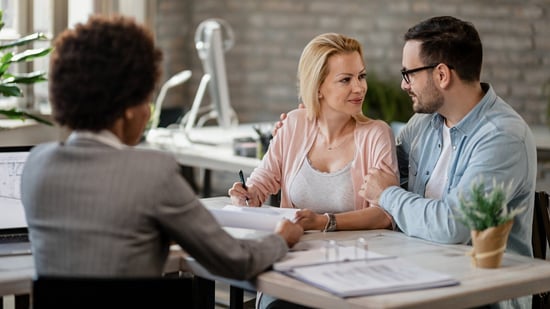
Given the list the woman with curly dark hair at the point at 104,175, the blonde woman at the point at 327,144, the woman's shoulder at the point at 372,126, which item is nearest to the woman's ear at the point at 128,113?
the woman with curly dark hair at the point at 104,175

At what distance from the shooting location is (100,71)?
6.85 feet

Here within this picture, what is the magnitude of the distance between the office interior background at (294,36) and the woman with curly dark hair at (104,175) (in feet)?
12.2

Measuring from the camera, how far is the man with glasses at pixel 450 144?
9.09 ft

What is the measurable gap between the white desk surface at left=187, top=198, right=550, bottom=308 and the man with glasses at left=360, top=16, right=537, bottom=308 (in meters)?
0.10

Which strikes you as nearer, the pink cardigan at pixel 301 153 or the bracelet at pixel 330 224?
the bracelet at pixel 330 224

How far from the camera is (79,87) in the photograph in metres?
2.10

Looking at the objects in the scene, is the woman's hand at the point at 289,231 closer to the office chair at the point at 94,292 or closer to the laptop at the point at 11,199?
the office chair at the point at 94,292

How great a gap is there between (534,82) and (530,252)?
423 cm

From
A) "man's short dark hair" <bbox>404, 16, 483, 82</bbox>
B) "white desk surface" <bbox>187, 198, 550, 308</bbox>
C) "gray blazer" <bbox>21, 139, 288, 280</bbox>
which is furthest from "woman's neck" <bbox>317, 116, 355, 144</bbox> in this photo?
"gray blazer" <bbox>21, 139, 288, 280</bbox>

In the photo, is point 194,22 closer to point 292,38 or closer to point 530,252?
point 292,38

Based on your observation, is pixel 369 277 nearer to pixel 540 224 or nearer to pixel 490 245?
pixel 490 245

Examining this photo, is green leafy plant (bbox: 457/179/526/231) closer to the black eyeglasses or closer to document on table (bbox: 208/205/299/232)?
document on table (bbox: 208/205/299/232)

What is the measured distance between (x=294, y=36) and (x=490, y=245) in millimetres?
5365

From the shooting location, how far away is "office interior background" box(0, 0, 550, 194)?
6.84 meters
